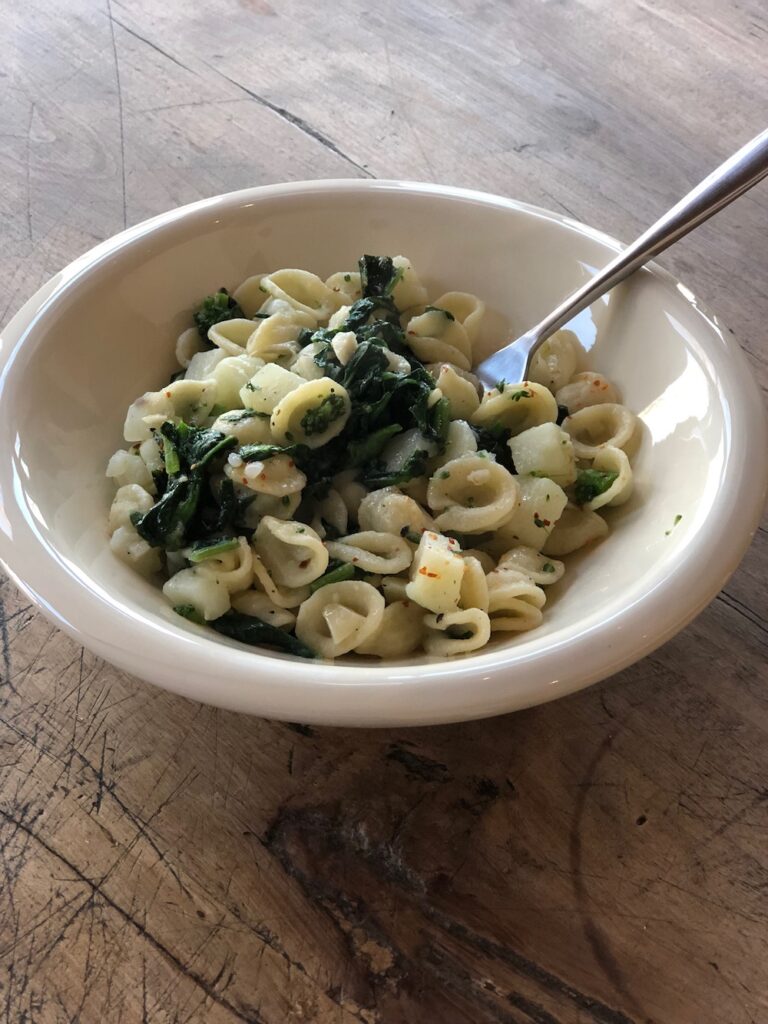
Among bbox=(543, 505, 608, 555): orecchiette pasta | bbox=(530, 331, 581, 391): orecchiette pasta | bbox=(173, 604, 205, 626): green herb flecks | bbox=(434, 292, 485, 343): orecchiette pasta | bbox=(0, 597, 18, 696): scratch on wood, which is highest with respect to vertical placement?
bbox=(530, 331, 581, 391): orecchiette pasta

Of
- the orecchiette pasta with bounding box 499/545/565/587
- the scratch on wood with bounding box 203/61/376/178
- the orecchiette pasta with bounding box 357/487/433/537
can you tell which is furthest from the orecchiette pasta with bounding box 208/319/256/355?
the scratch on wood with bounding box 203/61/376/178

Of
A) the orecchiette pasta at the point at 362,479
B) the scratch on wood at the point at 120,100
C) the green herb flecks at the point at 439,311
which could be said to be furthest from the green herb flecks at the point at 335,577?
the scratch on wood at the point at 120,100

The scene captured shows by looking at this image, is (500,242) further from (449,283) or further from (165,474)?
(165,474)

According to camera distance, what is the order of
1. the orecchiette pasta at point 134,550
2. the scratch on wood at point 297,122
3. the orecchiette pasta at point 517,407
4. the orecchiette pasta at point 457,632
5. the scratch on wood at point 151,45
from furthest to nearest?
1. the scratch on wood at point 151,45
2. the scratch on wood at point 297,122
3. the orecchiette pasta at point 517,407
4. the orecchiette pasta at point 134,550
5. the orecchiette pasta at point 457,632

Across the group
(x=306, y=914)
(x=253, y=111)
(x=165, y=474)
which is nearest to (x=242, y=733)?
(x=306, y=914)

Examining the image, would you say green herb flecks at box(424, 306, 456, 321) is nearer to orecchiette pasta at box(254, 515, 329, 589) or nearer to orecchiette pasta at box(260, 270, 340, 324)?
orecchiette pasta at box(260, 270, 340, 324)

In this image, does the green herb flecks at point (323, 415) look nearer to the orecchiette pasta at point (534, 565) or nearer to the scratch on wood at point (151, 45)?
the orecchiette pasta at point (534, 565)
